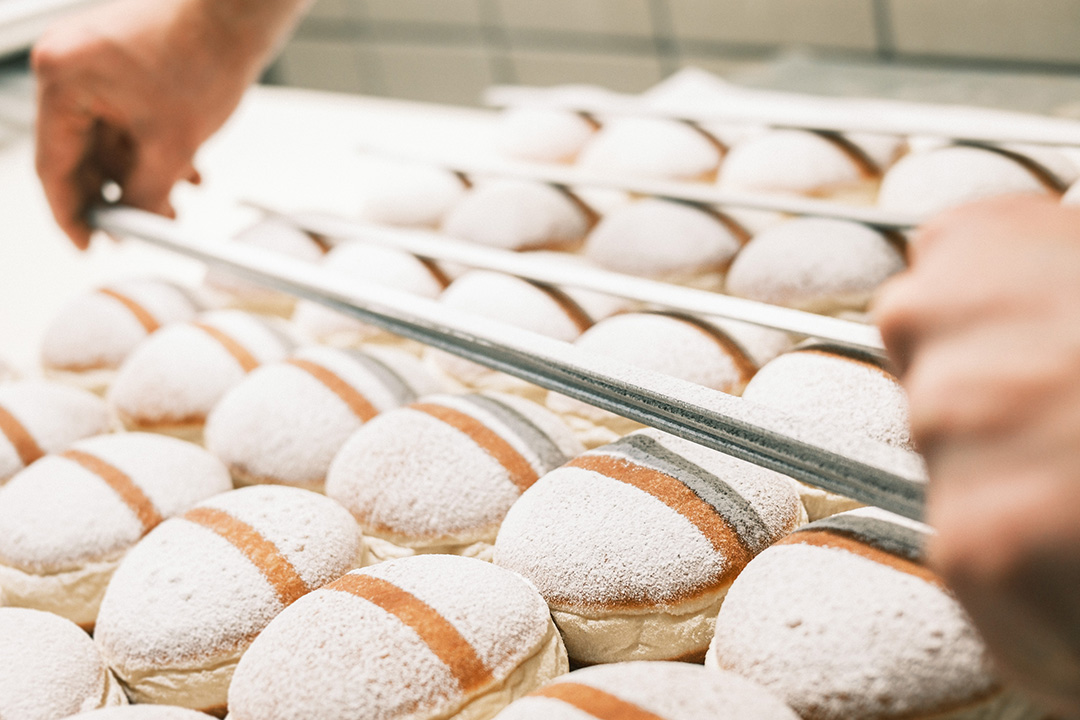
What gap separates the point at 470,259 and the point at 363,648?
0.57 metres

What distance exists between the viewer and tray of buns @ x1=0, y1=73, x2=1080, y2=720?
0.58 m

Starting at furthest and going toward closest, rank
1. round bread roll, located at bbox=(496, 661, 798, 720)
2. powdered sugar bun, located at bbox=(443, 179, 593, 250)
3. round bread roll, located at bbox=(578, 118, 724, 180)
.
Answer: round bread roll, located at bbox=(578, 118, 724, 180)
powdered sugar bun, located at bbox=(443, 179, 593, 250)
round bread roll, located at bbox=(496, 661, 798, 720)

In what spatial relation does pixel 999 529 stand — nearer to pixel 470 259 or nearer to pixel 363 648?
pixel 363 648

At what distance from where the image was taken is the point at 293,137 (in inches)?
82.7

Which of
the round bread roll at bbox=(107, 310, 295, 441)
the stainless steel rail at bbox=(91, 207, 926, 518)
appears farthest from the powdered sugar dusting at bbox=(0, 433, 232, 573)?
the stainless steel rail at bbox=(91, 207, 926, 518)

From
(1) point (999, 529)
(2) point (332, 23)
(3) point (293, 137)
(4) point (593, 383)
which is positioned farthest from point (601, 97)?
(2) point (332, 23)

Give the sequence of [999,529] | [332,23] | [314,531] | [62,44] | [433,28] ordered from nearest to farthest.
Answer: [999,529]
[314,531]
[62,44]
[433,28]
[332,23]

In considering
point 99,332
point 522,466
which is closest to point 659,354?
point 522,466

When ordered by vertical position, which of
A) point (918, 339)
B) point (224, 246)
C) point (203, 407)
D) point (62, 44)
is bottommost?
point (203, 407)

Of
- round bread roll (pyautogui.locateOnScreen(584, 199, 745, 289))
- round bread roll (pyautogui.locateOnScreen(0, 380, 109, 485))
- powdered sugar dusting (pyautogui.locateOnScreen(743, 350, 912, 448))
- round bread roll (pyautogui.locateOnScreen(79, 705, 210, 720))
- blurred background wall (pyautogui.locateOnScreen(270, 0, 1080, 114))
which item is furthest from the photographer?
blurred background wall (pyautogui.locateOnScreen(270, 0, 1080, 114))

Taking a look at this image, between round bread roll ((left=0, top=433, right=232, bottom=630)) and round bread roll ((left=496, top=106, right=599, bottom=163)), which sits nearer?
round bread roll ((left=0, top=433, right=232, bottom=630))

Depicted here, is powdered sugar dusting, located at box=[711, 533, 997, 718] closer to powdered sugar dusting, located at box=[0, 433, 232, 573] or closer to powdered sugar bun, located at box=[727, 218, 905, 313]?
powdered sugar bun, located at box=[727, 218, 905, 313]

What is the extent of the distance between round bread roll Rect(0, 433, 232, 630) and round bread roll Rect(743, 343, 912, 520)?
598 mm

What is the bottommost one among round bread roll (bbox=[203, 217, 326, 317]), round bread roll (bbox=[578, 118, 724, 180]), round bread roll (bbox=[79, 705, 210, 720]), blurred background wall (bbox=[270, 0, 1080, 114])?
round bread roll (bbox=[79, 705, 210, 720])
